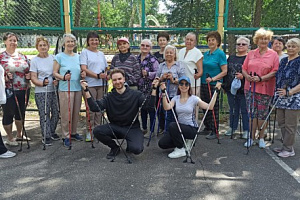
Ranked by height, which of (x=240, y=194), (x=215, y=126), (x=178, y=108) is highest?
(x=178, y=108)

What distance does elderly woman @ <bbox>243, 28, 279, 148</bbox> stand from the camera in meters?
4.44

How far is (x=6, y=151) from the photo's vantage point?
14.6 ft

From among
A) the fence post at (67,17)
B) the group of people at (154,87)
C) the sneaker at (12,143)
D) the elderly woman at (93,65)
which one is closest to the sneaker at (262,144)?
the group of people at (154,87)

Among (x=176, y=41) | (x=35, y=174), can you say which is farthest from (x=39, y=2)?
(x=35, y=174)

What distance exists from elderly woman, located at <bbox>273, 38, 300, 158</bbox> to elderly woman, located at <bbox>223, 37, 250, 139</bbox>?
723mm

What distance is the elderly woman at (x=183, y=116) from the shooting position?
4348 millimetres

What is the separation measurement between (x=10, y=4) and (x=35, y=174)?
15.1ft

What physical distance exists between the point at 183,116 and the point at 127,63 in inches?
53.4

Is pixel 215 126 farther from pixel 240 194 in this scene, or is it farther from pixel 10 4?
pixel 10 4

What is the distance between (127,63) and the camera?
493cm

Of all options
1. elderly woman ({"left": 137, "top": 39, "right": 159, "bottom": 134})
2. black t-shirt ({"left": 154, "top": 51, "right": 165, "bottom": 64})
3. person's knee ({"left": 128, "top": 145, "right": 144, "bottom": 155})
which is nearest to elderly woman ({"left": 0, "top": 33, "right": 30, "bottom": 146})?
elderly woman ({"left": 137, "top": 39, "right": 159, "bottom": 134})

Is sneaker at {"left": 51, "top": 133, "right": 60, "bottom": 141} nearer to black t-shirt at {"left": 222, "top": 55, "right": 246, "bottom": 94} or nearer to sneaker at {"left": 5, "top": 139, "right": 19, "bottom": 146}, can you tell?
sneaker at {"left": 5, "top": 139, "right": 19, "bottom": 146}

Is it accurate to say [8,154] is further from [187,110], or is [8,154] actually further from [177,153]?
[187,110]

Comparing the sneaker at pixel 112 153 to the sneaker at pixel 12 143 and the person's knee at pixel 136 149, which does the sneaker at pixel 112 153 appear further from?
the sneaker at pixel 12 143
